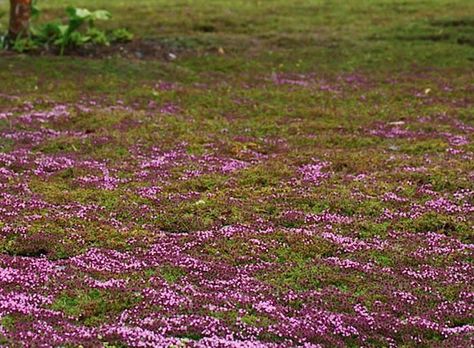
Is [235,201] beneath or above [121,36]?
beneath

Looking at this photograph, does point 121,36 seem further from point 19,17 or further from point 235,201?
point 235,201

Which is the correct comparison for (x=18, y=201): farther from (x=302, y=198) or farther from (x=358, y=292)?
(x=358, y=292)

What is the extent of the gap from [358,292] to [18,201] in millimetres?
7886

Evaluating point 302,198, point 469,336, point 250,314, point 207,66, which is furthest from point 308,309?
point 207,66

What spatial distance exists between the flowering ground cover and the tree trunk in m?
1.89

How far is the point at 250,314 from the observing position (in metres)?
10.2

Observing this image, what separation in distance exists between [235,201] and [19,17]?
22199 mm

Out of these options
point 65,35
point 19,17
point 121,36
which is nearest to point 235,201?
point 65,35

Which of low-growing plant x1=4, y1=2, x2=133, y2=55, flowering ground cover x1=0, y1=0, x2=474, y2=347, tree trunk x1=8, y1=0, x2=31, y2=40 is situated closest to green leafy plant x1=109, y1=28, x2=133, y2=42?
low-growing plant x1=4, y1=2, x2=133, y2=55

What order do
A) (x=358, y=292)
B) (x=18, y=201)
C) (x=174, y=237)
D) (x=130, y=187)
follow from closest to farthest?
(x=358, y=292)
(x=174, y=237)
(x=18, y=201)
(x=130, y=187)

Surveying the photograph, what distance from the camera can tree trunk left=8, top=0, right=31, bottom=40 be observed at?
32.6m

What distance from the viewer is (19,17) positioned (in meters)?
33.1

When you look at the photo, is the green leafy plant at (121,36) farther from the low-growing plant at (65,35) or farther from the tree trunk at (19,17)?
the tree trunk at (19,17)

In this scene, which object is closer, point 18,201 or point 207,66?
point 18,201
